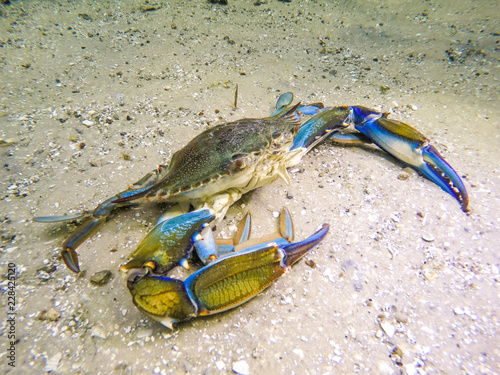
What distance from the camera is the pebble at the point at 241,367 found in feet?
5.08

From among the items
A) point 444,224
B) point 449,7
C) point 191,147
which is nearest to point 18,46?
point 191,147

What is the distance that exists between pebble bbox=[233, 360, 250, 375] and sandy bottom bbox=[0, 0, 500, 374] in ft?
0.04

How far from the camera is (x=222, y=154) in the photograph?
2.12 meters

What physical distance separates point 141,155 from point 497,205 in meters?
3.81

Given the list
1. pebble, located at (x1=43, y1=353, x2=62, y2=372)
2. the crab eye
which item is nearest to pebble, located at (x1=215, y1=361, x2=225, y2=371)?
the crab eye

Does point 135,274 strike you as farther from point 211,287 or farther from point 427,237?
point 427,237

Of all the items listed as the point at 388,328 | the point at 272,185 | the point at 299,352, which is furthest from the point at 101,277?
the point at 388,328

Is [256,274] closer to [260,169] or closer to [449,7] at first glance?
[260,169]

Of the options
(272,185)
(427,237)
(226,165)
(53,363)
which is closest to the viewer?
(53,363)

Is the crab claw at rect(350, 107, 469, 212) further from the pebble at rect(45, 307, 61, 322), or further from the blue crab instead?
the pebble at rect(45, 307, 61, 322)

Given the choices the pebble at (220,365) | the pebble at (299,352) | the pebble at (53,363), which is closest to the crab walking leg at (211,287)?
the pebble at (220,365)

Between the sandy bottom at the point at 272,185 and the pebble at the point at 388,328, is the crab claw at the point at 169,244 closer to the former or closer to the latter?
the sandy bottom at the point at 272,185

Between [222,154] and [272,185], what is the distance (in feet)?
2.71

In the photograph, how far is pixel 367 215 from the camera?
2.41 meters
